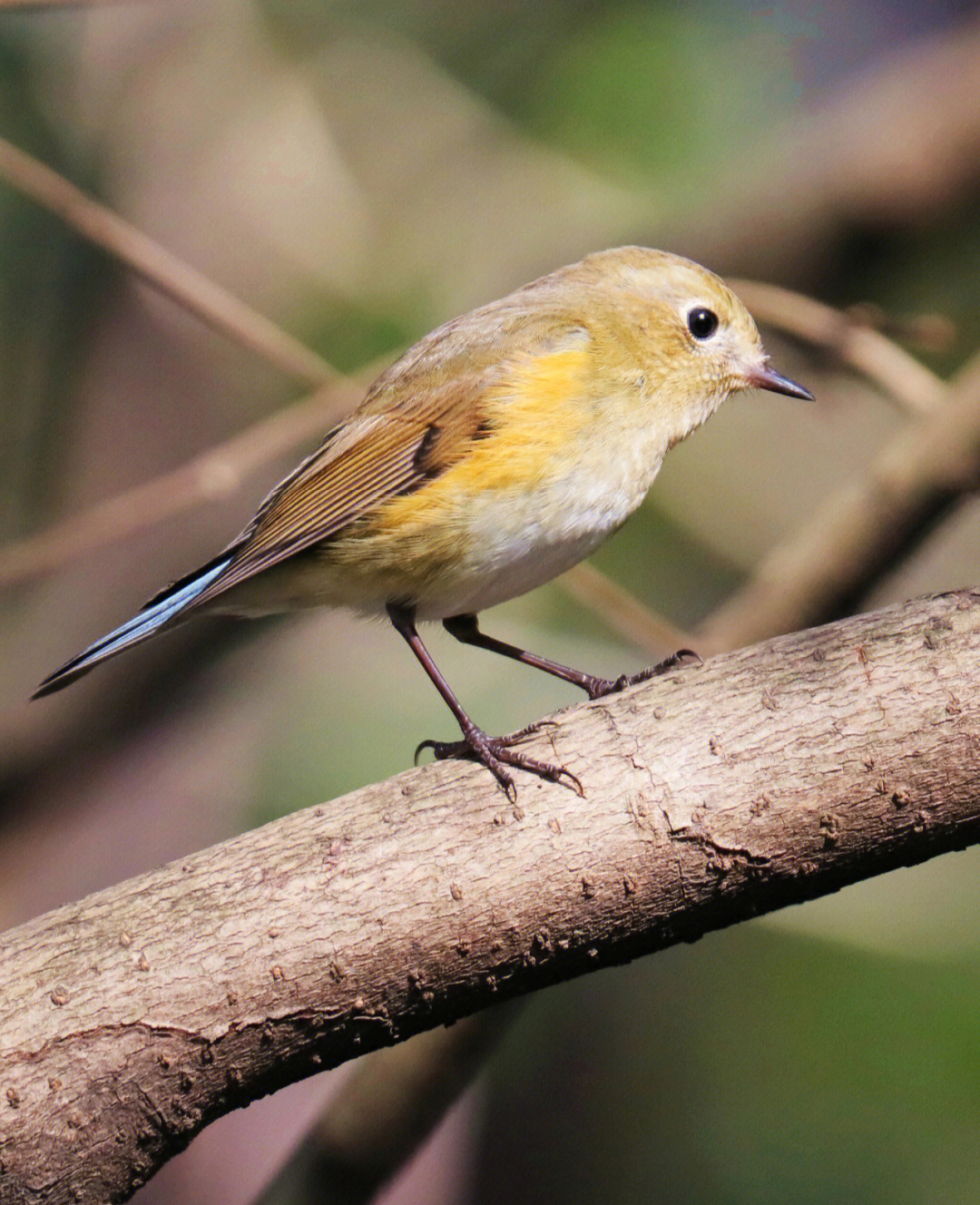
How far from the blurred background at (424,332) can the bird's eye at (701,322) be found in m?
0.72

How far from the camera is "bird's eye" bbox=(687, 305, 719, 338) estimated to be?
297cm

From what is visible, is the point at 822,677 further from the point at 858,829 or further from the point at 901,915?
the point at 901,915

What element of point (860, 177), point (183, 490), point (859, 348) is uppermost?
point (183, 490)

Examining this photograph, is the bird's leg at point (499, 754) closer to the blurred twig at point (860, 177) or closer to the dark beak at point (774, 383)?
the dark beak at point (774, 383)

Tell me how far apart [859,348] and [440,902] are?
2230 mm

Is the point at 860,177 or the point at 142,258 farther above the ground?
the point at 142,258

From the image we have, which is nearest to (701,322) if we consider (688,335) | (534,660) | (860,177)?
(688,335)

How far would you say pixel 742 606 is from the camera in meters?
3.18

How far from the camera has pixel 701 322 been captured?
298 centimetres

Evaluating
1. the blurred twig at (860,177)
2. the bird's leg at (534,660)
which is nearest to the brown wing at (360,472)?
the bird's leg at (534,660)

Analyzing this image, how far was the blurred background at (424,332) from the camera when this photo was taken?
141 inches

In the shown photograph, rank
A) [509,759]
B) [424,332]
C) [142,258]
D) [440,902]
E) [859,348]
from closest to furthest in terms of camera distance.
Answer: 1. [440,902]
2. [509,759]
3. [142,258]
4. [859,348]
5. [424,332]

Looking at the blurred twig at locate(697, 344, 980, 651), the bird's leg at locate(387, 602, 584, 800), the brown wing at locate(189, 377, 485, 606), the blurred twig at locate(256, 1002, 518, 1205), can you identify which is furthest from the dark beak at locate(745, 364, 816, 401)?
the blurred twig at locate(256, 1002, 518, 1205)

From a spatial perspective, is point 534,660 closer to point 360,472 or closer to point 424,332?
point 360,472
